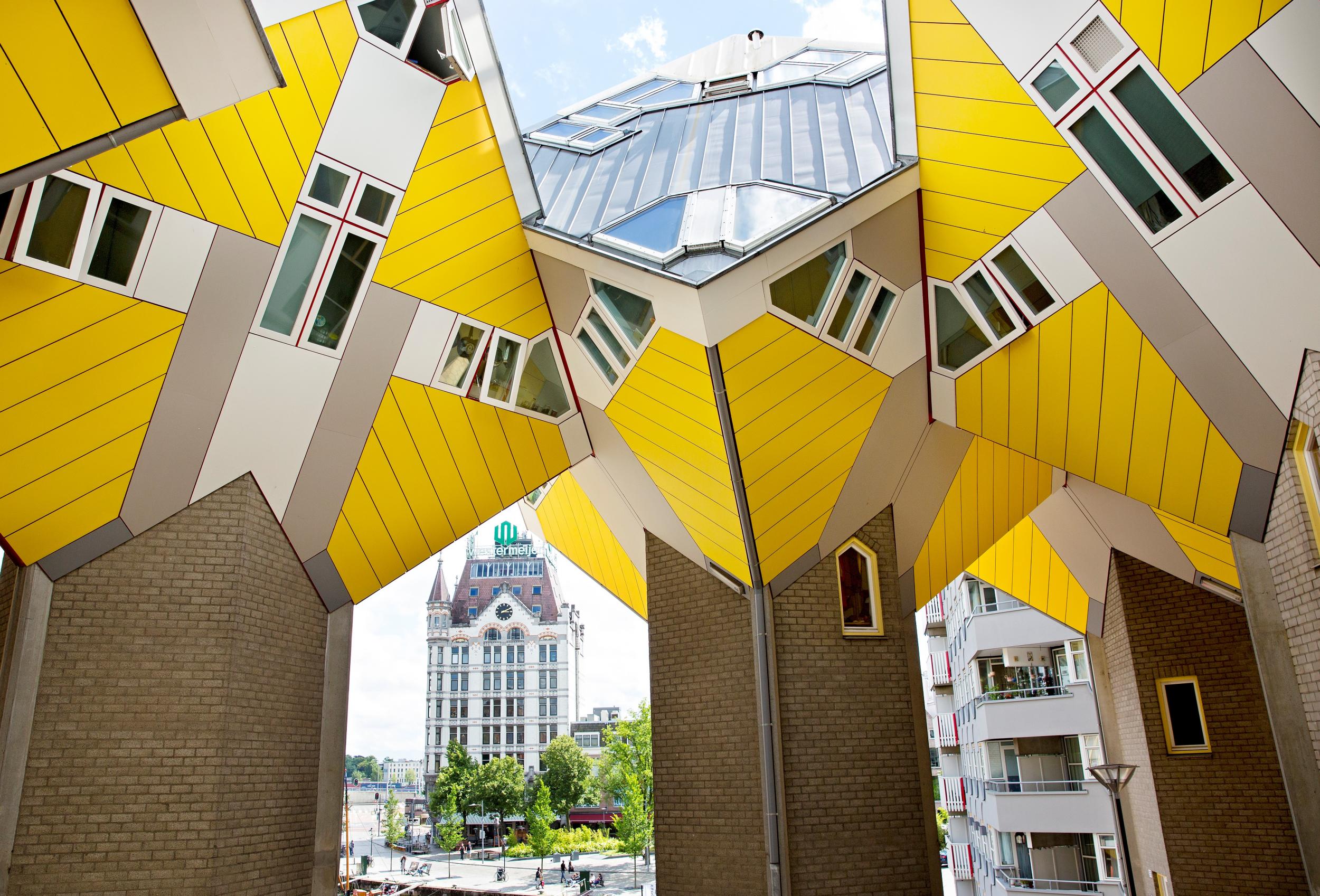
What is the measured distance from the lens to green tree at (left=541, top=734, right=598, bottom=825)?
162 ft

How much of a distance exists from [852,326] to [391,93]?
16.5ft

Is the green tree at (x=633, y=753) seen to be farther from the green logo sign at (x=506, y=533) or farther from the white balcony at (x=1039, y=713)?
the green logo sign at (x=506, y=533)

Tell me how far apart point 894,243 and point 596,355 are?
347cm

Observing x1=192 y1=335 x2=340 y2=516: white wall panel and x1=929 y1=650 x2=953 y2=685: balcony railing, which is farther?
x1=929 y1=650 x2=953 y2=685: balcony railing

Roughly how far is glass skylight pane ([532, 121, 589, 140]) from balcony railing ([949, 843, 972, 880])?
35.1 metres

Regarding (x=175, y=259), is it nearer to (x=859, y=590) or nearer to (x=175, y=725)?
(x=175, y=725)

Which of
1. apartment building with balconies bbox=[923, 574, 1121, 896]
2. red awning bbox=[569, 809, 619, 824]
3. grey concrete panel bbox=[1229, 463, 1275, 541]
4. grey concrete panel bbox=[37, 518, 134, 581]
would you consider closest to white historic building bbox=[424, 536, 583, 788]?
red awning bbox=[569, 809, 619, 824]

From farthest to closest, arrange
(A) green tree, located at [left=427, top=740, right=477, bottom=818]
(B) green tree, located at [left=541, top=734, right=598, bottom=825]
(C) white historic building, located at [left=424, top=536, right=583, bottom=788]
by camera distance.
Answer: (C) white historic building, located at [left=424, top=536, right=583, bottom=788], (B) green tree, located at [left=541, top=734, right=598, bottom=825], (A) green tree, located at [left=427, top=740, right=477, bottom=818]

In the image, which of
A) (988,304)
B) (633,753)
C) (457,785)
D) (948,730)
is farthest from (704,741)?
(457,785)

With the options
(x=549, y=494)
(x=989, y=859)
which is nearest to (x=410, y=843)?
(x=989, y=859)

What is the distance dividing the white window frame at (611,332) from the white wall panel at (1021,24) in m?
3.62

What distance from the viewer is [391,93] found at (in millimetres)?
7484

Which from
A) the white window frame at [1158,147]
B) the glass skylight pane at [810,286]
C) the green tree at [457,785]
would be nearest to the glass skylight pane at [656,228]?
the glass skylight pane at [810,286]

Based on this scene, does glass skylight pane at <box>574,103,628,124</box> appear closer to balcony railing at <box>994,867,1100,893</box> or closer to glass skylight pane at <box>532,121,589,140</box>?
glass skylight pane at <box>532,121,589,140</box>
